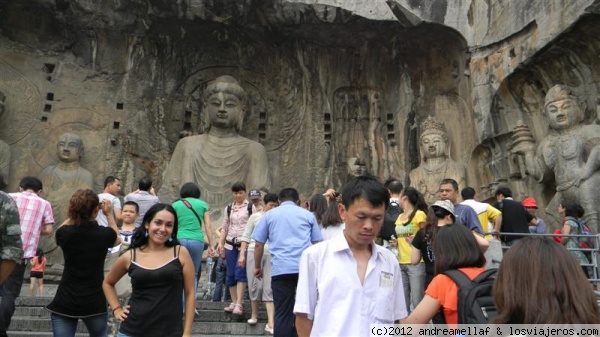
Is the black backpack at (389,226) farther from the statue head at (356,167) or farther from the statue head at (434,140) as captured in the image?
the statue head at (356,167)

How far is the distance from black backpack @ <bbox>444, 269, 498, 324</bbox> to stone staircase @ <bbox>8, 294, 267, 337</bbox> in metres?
3.36

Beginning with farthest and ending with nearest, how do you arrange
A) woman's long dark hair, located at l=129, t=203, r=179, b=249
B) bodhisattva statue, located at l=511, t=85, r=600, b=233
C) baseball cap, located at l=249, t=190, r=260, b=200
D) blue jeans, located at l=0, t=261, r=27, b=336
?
1. bodhisattva statue, located at l=511, t=85, r=600, b=233
2. baseball cap, located at l=249, t=190, r=260, b=200
3. blue jeans, located at l=0, t=261, r=27, b=336
4. woman's long dark hair, located at l=129, t=203, r=179, b=249

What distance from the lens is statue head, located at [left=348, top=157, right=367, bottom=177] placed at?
11430mm

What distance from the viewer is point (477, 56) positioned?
10227 mm

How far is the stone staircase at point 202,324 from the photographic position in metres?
5.35

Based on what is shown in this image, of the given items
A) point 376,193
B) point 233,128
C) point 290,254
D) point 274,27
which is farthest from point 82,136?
point 376,193

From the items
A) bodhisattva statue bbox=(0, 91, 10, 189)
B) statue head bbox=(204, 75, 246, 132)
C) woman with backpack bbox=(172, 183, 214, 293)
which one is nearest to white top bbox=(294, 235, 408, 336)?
woman with backpack bbox=(172, 183, 214, 293)

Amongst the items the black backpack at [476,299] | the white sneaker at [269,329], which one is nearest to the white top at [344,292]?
the black backpack at [476,299]

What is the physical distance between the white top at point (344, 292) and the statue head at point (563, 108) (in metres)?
7.58

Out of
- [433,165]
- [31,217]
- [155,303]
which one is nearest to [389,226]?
[155,303]

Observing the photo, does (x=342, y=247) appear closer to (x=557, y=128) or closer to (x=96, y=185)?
(x=557, y=128)

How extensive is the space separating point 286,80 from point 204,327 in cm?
775

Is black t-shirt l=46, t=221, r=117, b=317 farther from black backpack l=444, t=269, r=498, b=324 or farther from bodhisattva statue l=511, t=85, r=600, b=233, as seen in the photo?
bodhisattva statue l=511, t=85, r=600, b=233

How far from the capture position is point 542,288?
1917 mm
